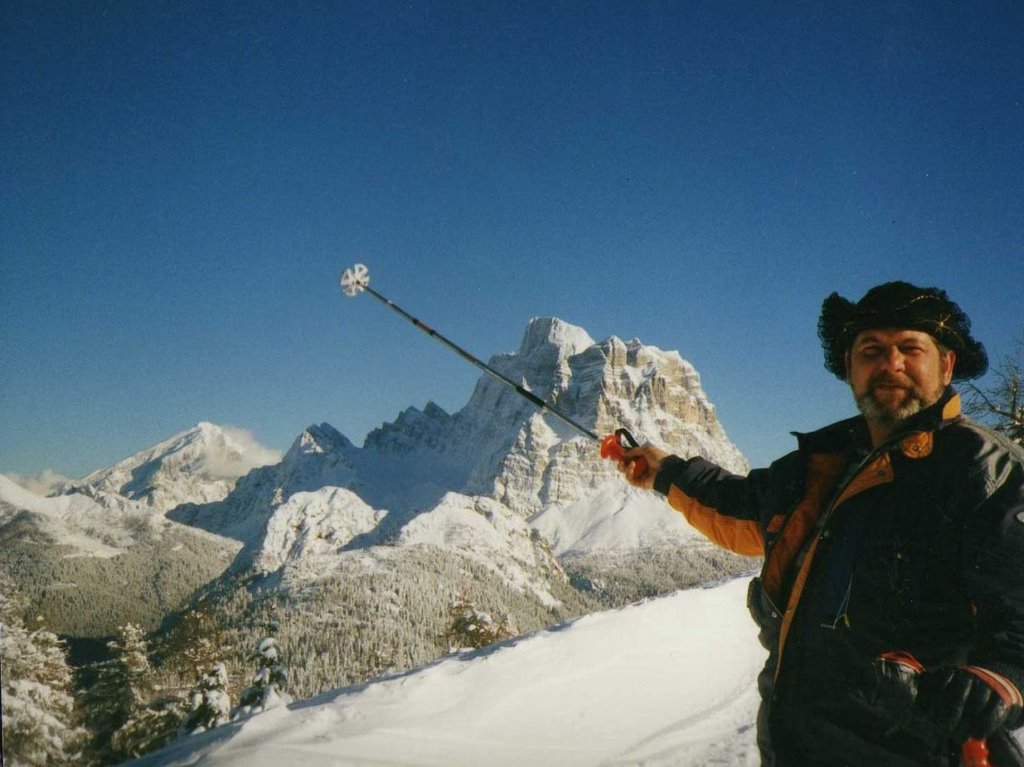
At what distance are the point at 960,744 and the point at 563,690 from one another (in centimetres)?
361

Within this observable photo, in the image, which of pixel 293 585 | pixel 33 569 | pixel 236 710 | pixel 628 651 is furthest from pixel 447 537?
pixel 628 651

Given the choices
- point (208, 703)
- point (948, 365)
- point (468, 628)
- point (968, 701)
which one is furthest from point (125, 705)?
point (948, 365)

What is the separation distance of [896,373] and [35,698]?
571 inches

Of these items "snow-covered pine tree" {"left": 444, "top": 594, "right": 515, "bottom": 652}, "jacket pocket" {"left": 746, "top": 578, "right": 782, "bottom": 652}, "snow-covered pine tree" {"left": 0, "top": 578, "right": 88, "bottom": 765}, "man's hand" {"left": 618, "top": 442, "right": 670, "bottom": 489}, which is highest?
"man's hand" {"left": 618, "top": 442, "right": 670, "bottom": 489}

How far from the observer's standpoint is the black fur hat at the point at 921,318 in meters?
2.86

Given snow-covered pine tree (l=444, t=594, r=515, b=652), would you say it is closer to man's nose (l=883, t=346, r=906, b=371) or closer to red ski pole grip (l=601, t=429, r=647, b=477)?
red ski pole grip (l=601, t=429, r=647, b=477)

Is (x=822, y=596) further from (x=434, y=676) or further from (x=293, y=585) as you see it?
(x=293, y=585)

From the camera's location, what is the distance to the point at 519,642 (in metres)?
5.23

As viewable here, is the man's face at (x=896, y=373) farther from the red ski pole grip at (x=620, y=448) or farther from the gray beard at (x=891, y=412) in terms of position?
the red ski pole grip at (x=620, y=448)

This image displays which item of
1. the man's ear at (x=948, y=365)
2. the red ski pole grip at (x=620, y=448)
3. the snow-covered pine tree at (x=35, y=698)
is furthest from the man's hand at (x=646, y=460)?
the snow-covered pine tree at (x=35, y=698)

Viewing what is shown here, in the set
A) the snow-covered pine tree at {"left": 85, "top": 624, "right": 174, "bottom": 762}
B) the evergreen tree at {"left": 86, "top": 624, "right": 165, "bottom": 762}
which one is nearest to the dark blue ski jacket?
the evergreen tree at {"left": 86, "top": 624, "right": 165, "bottom": 762}

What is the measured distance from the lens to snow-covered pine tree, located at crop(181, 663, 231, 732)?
47.9ft

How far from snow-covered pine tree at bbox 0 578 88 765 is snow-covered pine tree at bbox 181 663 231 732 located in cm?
311

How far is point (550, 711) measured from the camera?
15.9ft
